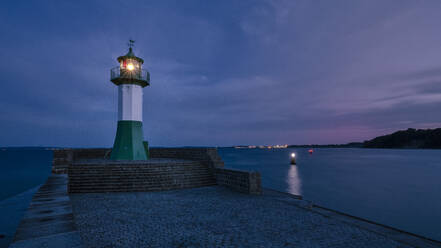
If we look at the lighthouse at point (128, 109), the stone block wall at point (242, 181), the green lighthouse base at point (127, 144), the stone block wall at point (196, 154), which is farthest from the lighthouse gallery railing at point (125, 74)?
the stone block wall at point (242, 181)

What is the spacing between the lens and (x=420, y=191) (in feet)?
84.9

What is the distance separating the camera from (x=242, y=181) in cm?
1091

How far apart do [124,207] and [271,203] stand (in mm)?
5473

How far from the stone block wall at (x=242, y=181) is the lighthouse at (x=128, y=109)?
26.5 feet

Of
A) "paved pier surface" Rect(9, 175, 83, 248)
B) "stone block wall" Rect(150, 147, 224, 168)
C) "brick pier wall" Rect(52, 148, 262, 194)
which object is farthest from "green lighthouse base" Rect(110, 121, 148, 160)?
"paved pier surface" Rect(9, 175, 83, 248)

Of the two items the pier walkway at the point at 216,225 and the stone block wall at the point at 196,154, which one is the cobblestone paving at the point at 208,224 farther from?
the stone block wall at the point at 196,154

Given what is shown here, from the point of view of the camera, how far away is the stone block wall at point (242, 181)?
10.5m

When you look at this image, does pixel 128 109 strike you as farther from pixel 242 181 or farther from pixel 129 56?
pixel 242 181

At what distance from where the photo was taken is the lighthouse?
1711cm

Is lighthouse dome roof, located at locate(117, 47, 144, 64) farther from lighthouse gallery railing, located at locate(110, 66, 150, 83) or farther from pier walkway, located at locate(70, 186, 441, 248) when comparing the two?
pier walkway, located at locate(70, 186, 441, 248)

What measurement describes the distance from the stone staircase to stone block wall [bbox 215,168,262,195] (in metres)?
1.18

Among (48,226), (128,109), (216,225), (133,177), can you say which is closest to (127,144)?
(128,109)

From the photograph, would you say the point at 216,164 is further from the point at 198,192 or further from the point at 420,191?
the point at 420,191

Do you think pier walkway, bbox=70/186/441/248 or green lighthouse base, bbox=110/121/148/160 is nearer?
pier walkway, bbox=70/186/441/248
